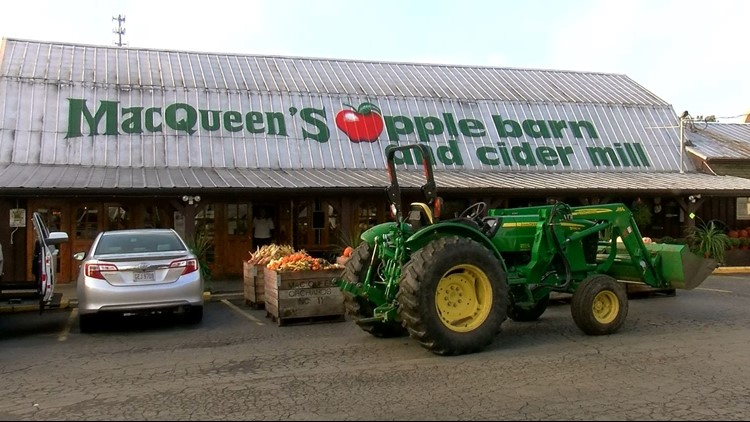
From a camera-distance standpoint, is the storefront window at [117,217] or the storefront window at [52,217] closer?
the storefront window at [52,217]

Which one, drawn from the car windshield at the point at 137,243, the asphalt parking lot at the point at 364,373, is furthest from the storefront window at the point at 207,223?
the asphalt parking lot at the point at 364,373

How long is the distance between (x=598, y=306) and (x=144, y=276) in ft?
20.2

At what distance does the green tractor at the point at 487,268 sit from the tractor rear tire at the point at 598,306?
0.01 m

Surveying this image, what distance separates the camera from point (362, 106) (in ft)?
65.5

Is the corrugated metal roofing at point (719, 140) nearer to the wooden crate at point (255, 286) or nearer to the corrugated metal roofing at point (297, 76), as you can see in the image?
the corrugated metal roofing at point (297, 76)

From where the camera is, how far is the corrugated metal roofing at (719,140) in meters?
22.1

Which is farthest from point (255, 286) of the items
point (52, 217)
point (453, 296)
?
point (52, 217)

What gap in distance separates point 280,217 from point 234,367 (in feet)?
36.6

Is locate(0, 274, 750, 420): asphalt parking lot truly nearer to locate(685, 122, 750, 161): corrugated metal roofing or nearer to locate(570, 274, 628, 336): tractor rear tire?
locate(570, 274, 628, 336): tractor rear tire

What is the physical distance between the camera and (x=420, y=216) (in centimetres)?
781

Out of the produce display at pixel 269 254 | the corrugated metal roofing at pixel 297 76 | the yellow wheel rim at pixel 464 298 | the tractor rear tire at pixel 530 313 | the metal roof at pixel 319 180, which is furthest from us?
Answer: the corrugated metal roofing at pixel 297 76

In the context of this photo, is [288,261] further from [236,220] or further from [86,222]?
[86,222]

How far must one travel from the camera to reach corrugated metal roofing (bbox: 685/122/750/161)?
22.1 m

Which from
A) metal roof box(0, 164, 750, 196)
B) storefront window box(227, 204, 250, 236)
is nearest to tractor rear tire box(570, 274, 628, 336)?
metal roof box(0, 164, 750, 196)
